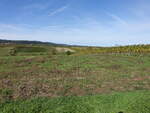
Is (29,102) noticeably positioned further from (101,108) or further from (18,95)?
(101,108)

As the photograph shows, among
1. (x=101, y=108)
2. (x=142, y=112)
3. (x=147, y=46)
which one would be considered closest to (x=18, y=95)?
(x=101, y=108)

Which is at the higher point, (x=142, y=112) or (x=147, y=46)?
(x=147, y=46)

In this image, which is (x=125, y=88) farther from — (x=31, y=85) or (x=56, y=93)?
(x=31, y=85)

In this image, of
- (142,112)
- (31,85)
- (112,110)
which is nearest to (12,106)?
(31,85)

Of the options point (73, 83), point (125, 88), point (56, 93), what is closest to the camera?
point (56, 93)

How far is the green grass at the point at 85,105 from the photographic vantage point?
6.95 m

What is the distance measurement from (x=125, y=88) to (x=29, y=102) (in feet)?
20.7

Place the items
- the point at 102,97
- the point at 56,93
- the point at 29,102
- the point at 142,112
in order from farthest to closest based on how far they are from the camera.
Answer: the point at 56,93, the point at 102,97, the point at 29,102, the point at 142,112

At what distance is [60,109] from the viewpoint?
7.09m

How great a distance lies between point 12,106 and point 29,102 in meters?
0.83

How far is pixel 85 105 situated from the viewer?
7.50m

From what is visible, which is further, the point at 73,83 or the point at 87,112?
the point at 73,83

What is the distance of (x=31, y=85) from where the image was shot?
34.9 feet

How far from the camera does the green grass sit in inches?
274
